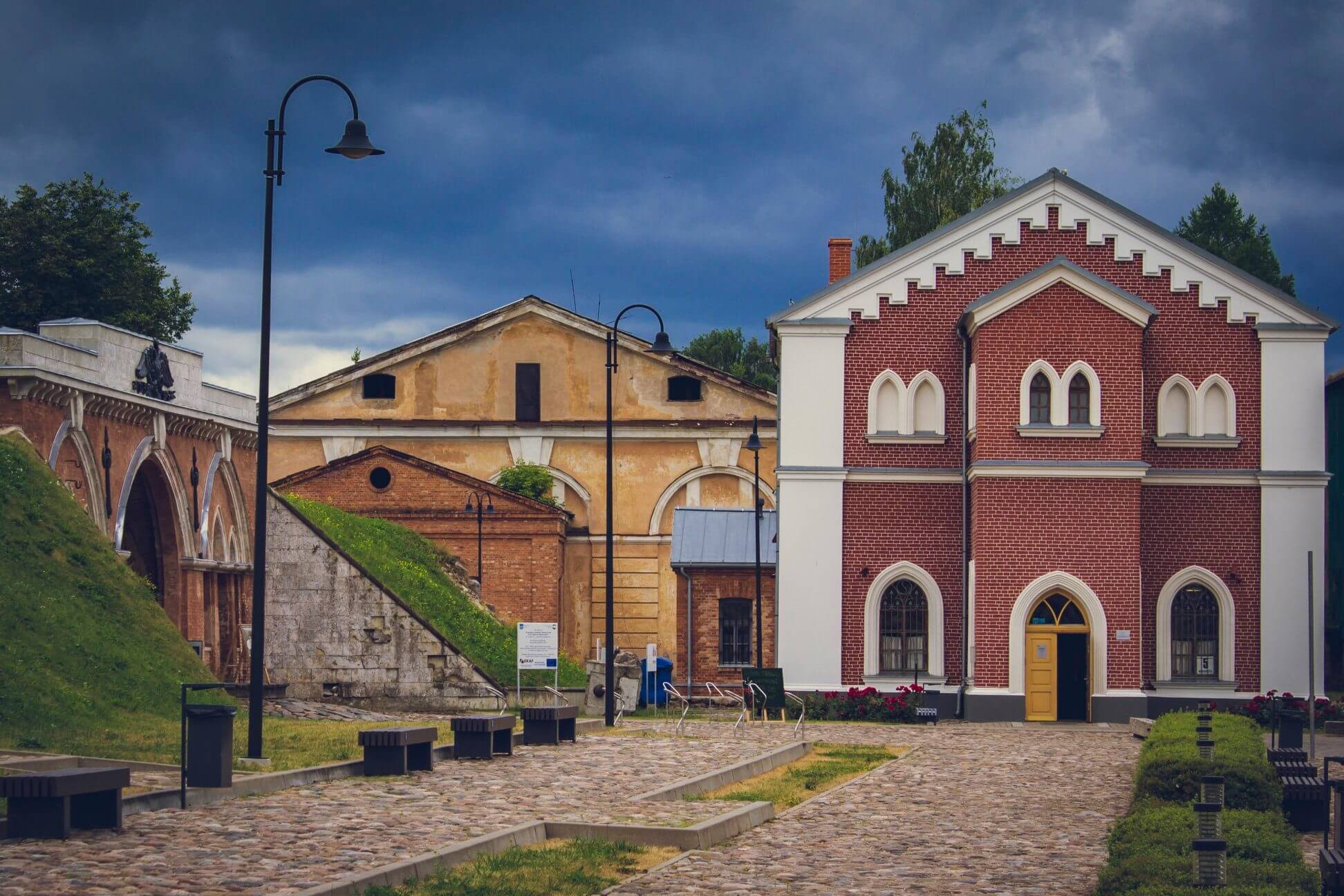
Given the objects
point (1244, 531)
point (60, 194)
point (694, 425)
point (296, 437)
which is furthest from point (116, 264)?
point (1244, 531)

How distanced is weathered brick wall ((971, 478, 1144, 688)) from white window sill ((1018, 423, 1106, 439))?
0.87 m

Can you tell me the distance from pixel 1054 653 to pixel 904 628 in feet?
10.5

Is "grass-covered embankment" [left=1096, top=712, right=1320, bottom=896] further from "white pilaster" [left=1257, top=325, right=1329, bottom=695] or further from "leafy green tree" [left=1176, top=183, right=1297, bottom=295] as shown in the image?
"leafy green tree" [left=1176, top=183, right=1297, bottom=295]

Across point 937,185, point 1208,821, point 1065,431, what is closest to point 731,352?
point 937,185

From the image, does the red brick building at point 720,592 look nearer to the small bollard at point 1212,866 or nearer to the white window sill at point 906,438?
the white window sill at point 906,438

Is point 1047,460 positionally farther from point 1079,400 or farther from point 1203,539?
point 1203,539

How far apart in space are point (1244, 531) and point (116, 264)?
35610mm

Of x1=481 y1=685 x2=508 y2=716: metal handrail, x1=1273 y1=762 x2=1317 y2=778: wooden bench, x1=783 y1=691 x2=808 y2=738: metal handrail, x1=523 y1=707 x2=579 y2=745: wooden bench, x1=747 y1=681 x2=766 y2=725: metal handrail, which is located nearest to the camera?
x1=1273 y1=762 x2=1317 y2=778: wooden bench

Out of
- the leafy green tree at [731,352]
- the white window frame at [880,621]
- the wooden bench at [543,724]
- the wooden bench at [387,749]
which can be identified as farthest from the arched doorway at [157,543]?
the leafy green tree at [731,352]

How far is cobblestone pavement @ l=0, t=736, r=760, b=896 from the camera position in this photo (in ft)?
36.2

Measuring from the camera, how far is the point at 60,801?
12422 millimetres

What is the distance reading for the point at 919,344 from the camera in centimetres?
3497

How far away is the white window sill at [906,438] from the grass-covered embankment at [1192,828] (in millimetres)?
14902

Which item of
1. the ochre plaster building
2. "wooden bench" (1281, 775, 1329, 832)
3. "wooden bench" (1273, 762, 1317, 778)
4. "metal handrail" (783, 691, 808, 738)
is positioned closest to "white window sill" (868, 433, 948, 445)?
"metal handrail" (783, 691, 808, 738)
